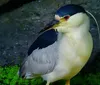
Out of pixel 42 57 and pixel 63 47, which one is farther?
pixel 42 57

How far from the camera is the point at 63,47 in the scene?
3285 mm

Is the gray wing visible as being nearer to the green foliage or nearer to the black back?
the black back

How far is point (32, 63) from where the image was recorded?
3594 mm

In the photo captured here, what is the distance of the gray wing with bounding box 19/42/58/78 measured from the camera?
337 centimetres

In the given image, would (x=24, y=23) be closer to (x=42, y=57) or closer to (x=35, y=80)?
(x=35, y=80)

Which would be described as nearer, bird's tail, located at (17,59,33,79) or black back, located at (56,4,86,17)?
black back, located at (56,4,86,17)

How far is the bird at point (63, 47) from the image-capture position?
3.13 metres

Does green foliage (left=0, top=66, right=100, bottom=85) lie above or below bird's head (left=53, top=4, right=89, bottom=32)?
below

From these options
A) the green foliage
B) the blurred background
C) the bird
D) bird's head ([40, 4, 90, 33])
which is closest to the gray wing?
the bird

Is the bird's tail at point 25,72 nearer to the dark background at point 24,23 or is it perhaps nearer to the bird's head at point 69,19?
the bird's head at point 69,19

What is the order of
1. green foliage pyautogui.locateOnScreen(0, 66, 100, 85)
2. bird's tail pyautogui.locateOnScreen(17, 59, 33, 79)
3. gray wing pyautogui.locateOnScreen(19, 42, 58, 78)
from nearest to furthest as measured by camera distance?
1. gray wing pyautogui.locateOnScreen(19, 42, 58, 78)
2. bird's tail pyautogui.locateOnScreen(17, 59, 33, 79)
3. green foliage pyautogui.locateOnScreen(0, 66, 100, 85)

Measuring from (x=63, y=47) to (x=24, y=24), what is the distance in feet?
5.41

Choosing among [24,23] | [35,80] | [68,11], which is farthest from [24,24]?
[68,11]

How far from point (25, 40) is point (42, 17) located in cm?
40
